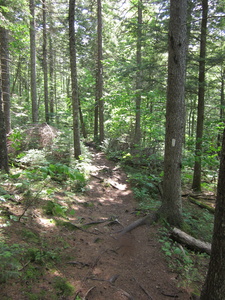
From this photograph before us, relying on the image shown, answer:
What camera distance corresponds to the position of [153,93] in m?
11.5

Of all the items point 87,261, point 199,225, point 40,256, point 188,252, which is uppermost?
point 40,256

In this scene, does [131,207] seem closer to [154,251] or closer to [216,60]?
[154,251]

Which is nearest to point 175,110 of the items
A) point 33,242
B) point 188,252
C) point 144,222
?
point 144,222

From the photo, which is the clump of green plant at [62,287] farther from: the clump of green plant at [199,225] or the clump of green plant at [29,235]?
the clump of green plant at [199,225]

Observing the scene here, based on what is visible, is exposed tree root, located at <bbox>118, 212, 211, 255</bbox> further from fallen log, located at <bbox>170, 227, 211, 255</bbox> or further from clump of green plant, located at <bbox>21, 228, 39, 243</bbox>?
clump of green plant, located at <bbox>21, 228, 39, 243</bbox>

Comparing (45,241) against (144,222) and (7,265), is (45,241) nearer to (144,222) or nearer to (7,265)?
(7,265)

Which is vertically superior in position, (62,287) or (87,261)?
(62,287)

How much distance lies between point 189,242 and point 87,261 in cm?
275

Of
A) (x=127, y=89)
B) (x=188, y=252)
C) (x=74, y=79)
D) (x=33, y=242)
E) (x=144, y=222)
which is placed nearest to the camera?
(x=33, y=242)

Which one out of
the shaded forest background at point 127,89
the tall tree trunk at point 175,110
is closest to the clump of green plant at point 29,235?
the shaded forest background at point 127,89

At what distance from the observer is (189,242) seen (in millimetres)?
5023

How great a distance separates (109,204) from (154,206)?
1.92 m

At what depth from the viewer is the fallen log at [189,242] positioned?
4.92m

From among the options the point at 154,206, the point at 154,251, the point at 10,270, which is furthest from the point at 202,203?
the point at 10,270
